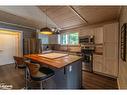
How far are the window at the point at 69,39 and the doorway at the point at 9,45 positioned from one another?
2553mm

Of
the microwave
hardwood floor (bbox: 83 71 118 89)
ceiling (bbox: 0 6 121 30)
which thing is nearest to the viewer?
hardwood floor (bbox: 83 71 118 89)

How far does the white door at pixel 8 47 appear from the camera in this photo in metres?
5.55

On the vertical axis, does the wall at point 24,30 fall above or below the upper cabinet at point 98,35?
above

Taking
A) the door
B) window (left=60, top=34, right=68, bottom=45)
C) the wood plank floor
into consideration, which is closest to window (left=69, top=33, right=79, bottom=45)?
window (left=60, top=34, right=68, bottom=45)

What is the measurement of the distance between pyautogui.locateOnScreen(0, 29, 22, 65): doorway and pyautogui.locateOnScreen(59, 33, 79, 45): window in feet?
8.37

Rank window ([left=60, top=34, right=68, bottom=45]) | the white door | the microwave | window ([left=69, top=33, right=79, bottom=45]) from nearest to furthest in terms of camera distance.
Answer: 1. the microwave
2. the white door
3. window ([left=69, top=33, right=79, bottom=45])
4. window ([left=60, top=34, right=68, bottom=45])

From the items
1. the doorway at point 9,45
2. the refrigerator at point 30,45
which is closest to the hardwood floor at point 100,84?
the refrigerator at point 30,45

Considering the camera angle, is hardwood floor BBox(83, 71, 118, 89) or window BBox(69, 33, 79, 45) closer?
hardwood floor BBox(83, 71, 118, 89)

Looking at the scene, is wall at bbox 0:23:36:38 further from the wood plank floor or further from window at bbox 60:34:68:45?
the wood plank floor

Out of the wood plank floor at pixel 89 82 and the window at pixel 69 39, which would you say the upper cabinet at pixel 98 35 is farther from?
the wood plank floor at pixel 89 82

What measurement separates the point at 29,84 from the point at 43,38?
3.91 m

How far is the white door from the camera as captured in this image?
555 cm

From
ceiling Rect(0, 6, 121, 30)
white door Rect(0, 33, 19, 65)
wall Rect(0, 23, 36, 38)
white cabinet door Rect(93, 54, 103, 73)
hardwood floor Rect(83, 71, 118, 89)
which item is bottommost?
hardwood floor Rect(83, 71, 118, 89)
